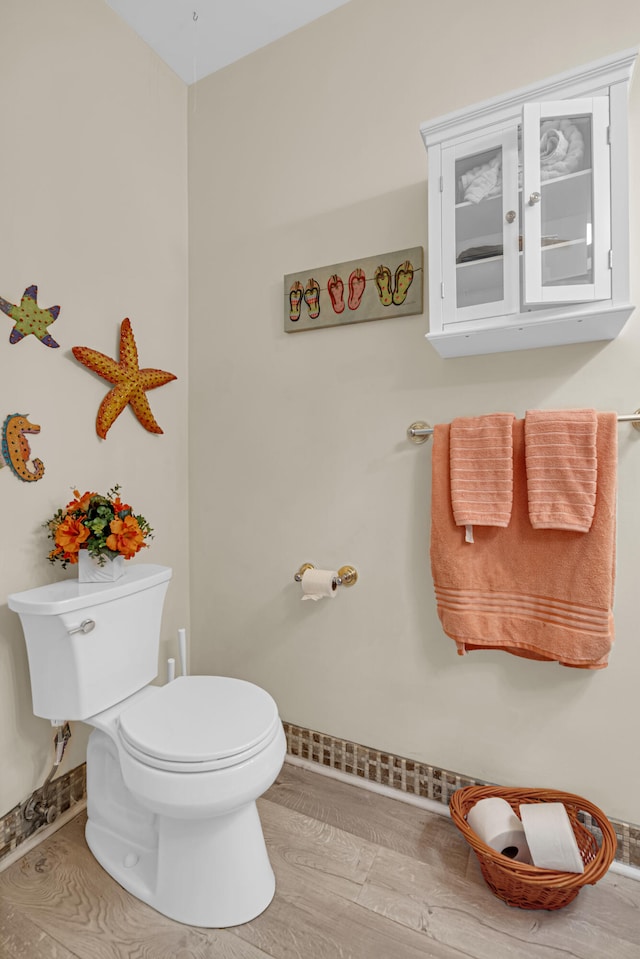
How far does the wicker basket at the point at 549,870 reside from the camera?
121cm

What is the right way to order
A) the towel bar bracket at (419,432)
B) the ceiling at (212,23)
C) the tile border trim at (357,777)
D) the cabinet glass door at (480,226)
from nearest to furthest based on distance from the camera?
the cabinet glass door at (480,226)
the tile border trim at (357,777)
the towel bar bracket at (419,432)
the ceiling at (212,23)

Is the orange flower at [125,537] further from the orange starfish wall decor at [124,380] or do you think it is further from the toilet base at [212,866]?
the toilet base at [212,866]

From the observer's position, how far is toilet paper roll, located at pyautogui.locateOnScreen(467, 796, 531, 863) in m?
1.32

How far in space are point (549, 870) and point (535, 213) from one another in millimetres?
1609

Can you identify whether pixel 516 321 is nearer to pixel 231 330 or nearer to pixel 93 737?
pixel 231 330

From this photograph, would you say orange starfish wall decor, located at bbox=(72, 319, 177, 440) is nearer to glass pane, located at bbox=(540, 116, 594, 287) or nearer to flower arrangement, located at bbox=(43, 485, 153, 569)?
flower arrangement, located at bbox=(43, 485, 153, 569)

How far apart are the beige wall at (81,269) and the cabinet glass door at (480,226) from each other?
1.13 m

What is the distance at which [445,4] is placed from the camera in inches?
62.9

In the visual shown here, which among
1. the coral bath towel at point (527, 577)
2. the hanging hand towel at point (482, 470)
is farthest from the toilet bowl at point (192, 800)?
the hanging hand towel at point (482, 470)

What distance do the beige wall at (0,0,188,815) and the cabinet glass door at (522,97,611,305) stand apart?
134 cm

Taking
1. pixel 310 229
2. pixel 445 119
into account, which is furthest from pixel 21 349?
pixel 445 119

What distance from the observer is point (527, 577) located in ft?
4.72

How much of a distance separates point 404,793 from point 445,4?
101 inches

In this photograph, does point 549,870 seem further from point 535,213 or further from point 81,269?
point 81,269
